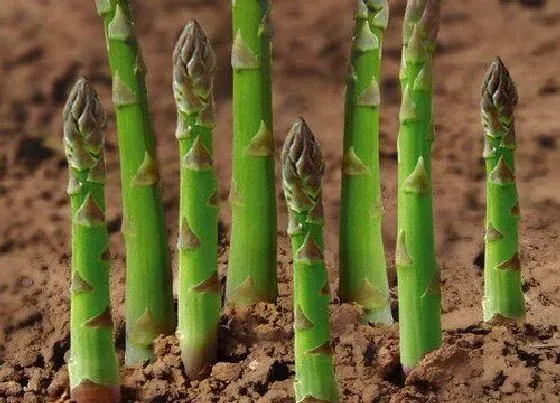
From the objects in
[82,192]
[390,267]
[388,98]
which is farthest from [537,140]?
[82,192]

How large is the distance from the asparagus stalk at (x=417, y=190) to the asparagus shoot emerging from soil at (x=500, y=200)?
0.35ft

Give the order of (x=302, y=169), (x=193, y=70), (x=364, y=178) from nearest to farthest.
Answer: (x=302, y=169) → (x=193, y=70) → (x=364, y=178)

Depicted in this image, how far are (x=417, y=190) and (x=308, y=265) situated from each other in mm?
282

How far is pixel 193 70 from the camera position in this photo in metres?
2.04

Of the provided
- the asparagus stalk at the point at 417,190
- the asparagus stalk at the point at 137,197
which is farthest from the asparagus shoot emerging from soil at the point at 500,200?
the asparagus stalk at the point at 137,197

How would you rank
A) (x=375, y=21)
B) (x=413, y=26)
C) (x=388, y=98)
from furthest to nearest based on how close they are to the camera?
(x=388, y=98)
(x=375, y=21)
(x=413, y=26)

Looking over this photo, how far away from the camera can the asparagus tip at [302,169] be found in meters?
1.92

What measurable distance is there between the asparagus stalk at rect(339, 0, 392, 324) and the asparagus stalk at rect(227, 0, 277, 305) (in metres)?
0.14

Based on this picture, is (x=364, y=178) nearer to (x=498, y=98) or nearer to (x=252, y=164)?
(x=252, y=164)

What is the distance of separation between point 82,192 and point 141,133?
0.22 metres

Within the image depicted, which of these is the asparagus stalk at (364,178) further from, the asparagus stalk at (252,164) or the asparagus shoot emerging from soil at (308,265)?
the asparagus shoot emerging from soil at (308,265)

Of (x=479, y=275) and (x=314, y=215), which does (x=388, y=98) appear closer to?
(x=479, y=275)

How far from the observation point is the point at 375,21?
7.50 feet

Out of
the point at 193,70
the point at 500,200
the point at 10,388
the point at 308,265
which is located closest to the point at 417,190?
the point at 500,200
